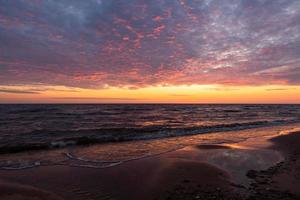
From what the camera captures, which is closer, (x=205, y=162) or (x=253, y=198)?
(x=253, y=198)

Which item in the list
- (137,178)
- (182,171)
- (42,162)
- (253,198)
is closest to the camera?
(253,198)

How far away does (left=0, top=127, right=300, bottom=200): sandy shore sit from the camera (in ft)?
16.8

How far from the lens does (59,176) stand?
6488mm

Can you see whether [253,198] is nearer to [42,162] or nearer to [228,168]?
[228,168]

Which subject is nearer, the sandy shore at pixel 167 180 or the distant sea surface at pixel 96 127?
the sandy shore at pixel 167 180

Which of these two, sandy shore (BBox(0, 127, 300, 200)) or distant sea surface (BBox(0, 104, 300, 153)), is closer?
sandy shore (BBox(0, 127, 300, 200))

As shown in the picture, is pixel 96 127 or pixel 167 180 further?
pixel 96 127

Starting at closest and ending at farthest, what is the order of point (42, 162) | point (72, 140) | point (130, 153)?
point (42, 162) < point (130, 153) < point (72, 140)

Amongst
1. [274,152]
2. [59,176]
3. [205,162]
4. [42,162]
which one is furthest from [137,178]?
[274,152]

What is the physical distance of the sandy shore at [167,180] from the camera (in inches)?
201

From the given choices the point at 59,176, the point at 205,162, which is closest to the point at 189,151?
the point at 205,162

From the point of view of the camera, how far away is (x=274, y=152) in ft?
32.3

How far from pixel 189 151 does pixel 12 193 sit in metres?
7.53

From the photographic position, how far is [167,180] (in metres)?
6.10
